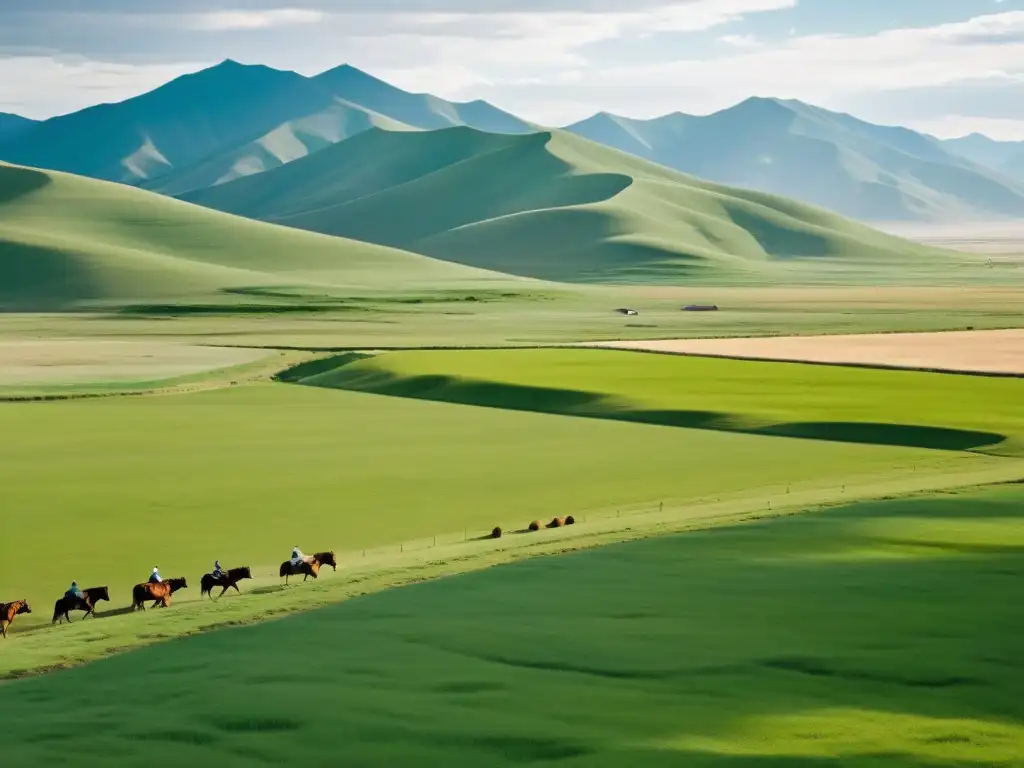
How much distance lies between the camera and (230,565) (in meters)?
30.9

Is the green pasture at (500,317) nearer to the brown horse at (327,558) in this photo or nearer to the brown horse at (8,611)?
the brown horse at (327,558)

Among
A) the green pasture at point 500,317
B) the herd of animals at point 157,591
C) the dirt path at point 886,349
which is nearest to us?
the herd of animals at point 157,591

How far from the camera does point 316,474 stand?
42406 mm

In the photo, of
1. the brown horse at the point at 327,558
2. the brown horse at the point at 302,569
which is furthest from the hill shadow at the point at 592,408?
the brown horse at the point at 302,569

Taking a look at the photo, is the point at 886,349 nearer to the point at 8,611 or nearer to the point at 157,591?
the point at 157,591

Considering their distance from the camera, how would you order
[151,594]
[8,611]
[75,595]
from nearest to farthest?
[8,611] < [75,595] < [151,594]

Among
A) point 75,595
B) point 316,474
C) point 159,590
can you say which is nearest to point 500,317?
point 316,474

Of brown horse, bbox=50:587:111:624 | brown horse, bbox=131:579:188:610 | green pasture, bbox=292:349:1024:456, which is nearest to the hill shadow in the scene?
green pasture, bbox=292:349:1024:456

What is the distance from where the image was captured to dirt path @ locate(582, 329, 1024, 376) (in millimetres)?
72438

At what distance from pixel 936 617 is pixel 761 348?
6357 centimetres

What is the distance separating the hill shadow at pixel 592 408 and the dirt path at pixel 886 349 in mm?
17775

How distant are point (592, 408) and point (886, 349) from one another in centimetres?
2983

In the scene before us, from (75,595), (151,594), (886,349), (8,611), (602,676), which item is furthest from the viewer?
(886,349)

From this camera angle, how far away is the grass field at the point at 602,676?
17.4 m
